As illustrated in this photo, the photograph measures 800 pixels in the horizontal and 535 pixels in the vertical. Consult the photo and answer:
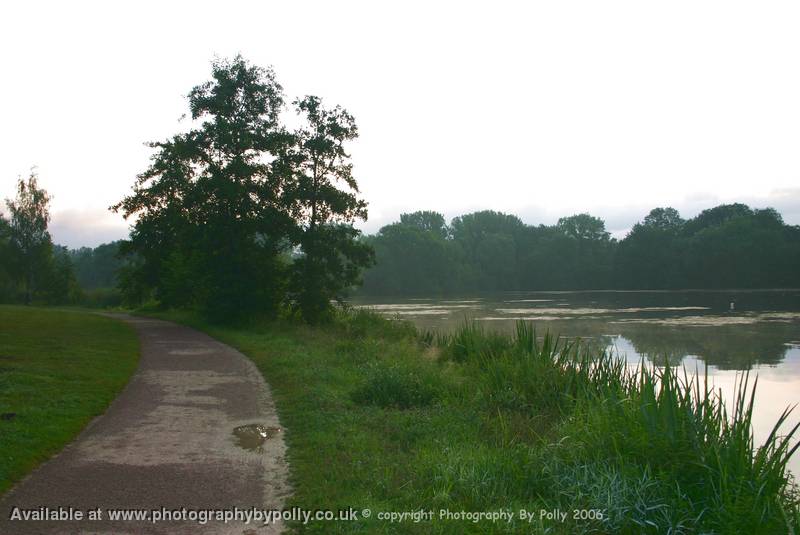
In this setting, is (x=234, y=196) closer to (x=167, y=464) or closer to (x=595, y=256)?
(x=167, y=464)

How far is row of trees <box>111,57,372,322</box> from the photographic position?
Answer: 2233 cm

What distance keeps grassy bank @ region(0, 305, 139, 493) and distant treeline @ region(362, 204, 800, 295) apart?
73058mm

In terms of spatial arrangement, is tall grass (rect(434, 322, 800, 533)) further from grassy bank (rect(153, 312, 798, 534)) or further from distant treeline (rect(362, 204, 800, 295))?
distant treeline (rect(362, 204, 800, 295))

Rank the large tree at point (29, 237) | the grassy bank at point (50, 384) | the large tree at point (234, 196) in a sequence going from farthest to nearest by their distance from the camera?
the large tree at point (29, 237), the large tree at point (234, 196), the grassy bank at point (50, 384)

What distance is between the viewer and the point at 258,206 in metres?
23.1

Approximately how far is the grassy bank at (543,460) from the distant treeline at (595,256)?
79655mm

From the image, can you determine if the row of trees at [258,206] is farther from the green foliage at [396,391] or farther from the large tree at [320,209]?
the green foliage at [396,391]

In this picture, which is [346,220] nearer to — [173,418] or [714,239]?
[173,418]

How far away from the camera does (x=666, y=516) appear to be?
5.04 m

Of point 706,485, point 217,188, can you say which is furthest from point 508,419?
point 217,188

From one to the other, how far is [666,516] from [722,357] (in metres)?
15.7

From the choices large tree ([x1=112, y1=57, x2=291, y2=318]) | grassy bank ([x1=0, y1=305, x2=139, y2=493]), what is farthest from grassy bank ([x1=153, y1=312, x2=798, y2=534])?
large tree ([x1=112, y1=57, x2=291, y2=318])

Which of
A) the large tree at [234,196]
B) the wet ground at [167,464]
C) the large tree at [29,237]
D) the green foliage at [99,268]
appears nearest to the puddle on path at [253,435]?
the wet ground at [167,464]

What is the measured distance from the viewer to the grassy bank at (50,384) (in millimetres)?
6469
